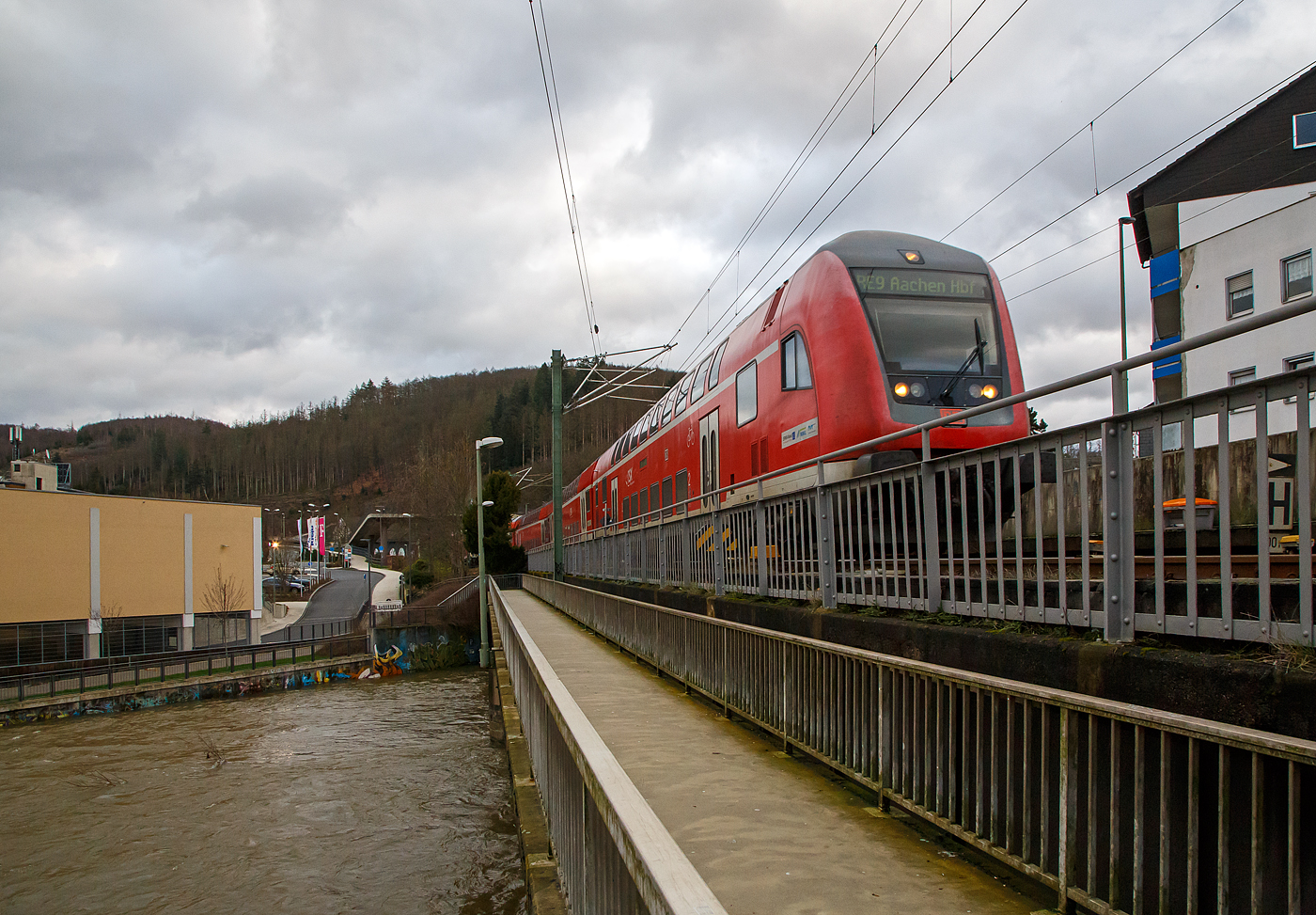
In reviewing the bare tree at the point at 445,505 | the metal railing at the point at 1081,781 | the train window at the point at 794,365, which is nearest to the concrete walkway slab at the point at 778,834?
the metal railing at the point at 1081,781

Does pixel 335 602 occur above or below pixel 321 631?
below

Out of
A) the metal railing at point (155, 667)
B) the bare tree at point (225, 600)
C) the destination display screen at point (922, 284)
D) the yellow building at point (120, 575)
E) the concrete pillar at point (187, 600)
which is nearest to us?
the destination display screen at point (922, 284)

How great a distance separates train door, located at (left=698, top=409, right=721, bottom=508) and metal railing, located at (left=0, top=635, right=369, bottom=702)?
34809 millimetres

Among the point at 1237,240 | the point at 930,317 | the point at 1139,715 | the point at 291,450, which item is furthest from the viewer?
the point at 291,450

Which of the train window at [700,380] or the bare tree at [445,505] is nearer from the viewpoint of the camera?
the train window at [700,380]

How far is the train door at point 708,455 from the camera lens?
1517 cm

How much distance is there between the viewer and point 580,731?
10.8 feet

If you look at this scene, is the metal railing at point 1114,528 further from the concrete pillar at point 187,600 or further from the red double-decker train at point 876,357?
the concrete pillar at point 187,600

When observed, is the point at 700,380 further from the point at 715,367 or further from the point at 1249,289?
the point at 1249,289

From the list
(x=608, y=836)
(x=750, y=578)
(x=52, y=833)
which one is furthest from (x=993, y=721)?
(x=52, y=833)

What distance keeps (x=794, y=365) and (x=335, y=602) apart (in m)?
76.4

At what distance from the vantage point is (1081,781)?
147 inches

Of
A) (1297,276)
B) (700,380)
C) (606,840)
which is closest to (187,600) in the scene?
(700,380)

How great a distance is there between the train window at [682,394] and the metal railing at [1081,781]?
39.4ft
